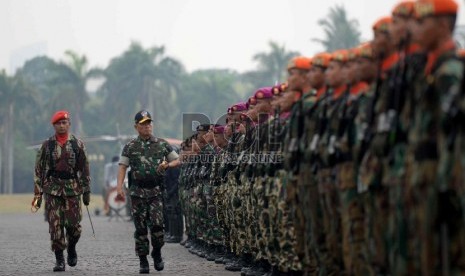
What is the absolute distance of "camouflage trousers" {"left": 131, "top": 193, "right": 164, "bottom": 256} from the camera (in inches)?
637

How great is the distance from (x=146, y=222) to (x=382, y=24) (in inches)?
291

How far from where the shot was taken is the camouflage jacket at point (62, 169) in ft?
55.6

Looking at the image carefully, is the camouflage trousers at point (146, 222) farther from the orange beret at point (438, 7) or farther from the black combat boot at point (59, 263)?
the orange beret at point (438, 7)

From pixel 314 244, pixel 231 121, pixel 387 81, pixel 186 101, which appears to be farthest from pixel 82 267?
pixel 186 101

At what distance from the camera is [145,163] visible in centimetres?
1644

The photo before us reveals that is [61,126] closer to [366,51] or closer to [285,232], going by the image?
[285,232]

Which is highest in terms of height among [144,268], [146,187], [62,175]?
[62,175]

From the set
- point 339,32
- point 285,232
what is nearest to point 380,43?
point 285,232

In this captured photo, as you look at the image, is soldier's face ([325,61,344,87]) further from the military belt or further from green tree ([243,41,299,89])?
green tree ([243,41,299,89])

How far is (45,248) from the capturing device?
22.7m

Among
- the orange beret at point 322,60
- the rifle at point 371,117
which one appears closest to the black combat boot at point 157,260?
the orange beret at point 322,60

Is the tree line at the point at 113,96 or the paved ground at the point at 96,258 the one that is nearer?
the paved ground at the point at 96,258

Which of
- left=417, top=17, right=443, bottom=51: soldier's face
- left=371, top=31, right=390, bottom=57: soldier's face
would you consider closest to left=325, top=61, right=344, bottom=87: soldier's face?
left=371, top=31, right=390, bottom=57: soldier's face

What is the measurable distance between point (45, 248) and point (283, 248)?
34.4 feet
